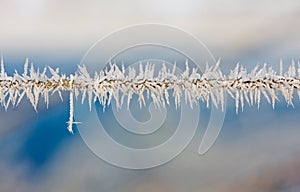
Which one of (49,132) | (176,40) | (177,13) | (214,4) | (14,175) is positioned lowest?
(14,175)

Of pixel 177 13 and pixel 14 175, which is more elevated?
pixel 177 13

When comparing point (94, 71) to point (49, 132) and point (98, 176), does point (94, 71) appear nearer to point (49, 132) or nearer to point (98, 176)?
point (49, 132)

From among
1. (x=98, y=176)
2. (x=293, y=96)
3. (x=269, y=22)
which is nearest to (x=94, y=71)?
(x=293, y=96)

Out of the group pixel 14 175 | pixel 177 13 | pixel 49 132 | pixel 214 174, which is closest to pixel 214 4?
pixel 177 13

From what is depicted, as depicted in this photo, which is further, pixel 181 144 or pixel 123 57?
pixel 181 144

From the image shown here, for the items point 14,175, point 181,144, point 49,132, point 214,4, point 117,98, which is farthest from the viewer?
point 14,175

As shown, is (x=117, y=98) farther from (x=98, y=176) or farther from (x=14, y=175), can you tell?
(x=14, y=175)

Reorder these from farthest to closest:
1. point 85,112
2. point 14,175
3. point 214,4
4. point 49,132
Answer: point 14,175 < point 214,4 < point 49,132 < point 85,112
